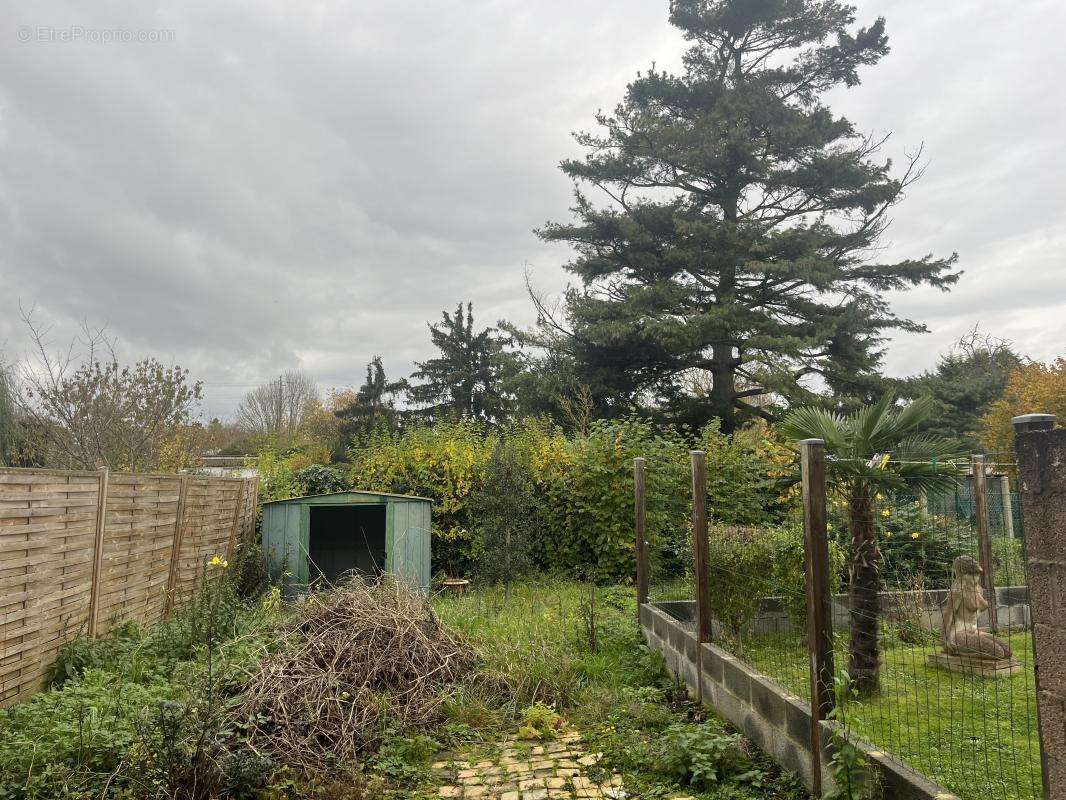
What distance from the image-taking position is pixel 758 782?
381 centimetres

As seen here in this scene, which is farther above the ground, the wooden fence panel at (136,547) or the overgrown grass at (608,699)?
the wooden fence panel at (136,547)

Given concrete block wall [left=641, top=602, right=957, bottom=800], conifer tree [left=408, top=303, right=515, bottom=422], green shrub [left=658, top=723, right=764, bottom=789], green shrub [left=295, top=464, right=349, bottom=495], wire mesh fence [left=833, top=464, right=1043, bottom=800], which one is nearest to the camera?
concrete block wall [left=641, top=602, right=957, bottom=800]

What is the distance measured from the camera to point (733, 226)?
16.6 metres

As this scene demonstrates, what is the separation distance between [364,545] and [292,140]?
641 cm

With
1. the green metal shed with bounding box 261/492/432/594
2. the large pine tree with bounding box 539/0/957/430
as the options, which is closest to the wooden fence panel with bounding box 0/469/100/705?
the green metal shed with bounding box 261/492/432/594

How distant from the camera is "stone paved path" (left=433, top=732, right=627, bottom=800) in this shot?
400 centimetres

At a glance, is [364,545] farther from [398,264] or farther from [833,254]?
[833,254]

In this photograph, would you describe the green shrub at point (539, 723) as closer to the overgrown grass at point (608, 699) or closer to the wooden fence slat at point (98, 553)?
the overgrown grass at point (608, 699)

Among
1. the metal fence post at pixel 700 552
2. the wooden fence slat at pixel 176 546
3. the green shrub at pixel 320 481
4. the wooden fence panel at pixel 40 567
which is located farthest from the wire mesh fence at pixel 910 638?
the green shrub at pixel 320 481

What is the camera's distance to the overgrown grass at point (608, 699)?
159 inches

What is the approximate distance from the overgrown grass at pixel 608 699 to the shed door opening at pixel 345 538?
11.2 feet

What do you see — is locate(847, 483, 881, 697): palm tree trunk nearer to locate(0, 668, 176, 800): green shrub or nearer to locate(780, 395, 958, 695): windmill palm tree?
locate(780, 395, 958, 695): windmill palm tree

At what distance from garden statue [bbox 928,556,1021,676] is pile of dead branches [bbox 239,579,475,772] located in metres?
3.72

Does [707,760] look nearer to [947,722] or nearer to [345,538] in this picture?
[947,722]
